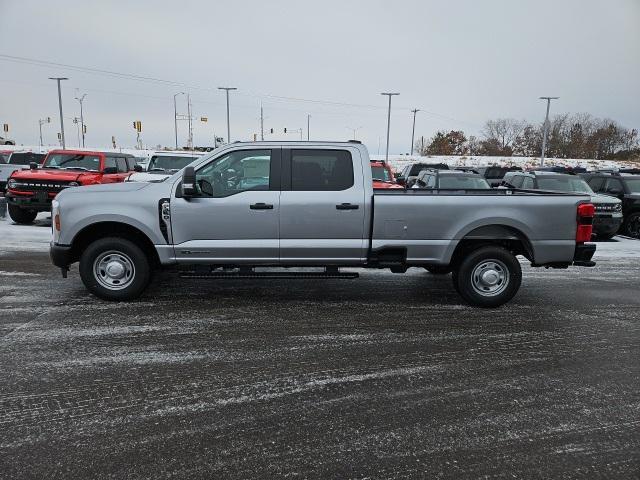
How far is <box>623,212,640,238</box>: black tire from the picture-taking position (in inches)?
573

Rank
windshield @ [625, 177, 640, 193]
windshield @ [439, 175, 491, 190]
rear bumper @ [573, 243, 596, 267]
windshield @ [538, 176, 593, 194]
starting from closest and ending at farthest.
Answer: rear bumper @ [573, 243, 596, 267], windshield @ [538, 176, 593, 194], windshield @ [439, 175, 491, 190], windshield @ [625, 177, 640, 193]

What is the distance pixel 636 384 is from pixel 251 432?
10.6 feet

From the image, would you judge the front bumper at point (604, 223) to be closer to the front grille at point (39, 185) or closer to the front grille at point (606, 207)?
the front grille at point (606, 207)

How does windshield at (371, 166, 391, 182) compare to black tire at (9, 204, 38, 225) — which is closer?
black tire at (9, 204, 38, 225)

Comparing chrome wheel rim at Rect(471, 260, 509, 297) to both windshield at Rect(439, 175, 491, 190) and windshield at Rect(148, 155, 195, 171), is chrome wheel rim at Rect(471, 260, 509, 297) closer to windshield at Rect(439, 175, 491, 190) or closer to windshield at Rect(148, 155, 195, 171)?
windshield at Rect(439, 175, 491, 190)

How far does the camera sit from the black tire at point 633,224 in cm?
1456

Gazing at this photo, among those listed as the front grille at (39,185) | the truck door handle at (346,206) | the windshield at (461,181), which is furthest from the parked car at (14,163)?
the truck door handle at (346,206)

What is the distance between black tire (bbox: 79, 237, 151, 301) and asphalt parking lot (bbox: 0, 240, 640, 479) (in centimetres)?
23

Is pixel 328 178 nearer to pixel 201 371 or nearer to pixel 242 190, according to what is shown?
pixel 242 190

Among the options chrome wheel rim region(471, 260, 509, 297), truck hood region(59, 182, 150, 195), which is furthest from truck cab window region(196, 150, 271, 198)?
chrome wheel rim region(471, 260, 509, 297)

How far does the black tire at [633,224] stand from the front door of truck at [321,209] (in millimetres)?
11570

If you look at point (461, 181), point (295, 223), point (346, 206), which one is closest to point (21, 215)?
point (295, 223)

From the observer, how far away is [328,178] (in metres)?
6.45

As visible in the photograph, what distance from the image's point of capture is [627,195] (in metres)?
14.6
